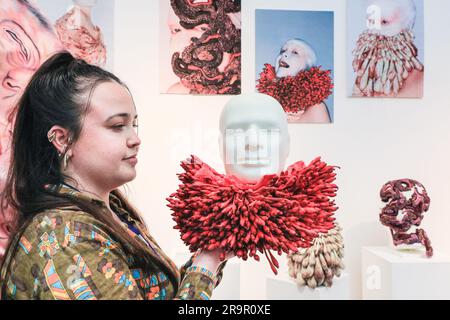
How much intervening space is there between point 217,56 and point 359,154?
738 millimetres

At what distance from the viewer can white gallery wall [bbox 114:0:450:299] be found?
1.46 meters

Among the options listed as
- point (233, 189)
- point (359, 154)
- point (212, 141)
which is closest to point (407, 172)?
point (359, 154)

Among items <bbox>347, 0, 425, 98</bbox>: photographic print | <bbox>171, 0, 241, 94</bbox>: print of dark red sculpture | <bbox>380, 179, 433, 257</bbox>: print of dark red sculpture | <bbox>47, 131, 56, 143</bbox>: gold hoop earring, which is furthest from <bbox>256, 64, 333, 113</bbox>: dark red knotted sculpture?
<bbox>47, 131, 56, 143</bbox>: gold hoop earring

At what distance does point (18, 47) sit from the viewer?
141cm

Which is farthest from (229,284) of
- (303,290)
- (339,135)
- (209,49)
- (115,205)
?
(209,49)

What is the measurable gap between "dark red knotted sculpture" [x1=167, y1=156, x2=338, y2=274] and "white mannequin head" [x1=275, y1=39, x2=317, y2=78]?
37.1 inches

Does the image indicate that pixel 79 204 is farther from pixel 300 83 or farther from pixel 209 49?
pixel 300 83

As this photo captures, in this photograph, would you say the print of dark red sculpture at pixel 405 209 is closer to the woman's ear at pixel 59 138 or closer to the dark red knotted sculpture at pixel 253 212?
the dark red knotted sculpture at pixel 253 212

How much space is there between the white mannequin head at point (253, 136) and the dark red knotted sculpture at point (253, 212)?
12 cm

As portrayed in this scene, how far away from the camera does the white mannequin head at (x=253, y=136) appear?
0.83 m

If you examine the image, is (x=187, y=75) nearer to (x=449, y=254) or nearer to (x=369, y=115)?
(x=369, y=115)

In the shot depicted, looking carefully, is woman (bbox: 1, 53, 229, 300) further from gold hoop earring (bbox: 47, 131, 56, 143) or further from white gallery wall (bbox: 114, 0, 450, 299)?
white gallery wall (bbox: 114, 0, 450, 299)

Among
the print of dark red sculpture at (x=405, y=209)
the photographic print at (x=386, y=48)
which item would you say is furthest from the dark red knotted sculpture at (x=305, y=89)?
the print of dark red sculpture at (x=405, y=209)

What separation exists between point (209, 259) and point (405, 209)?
1.10 meters
